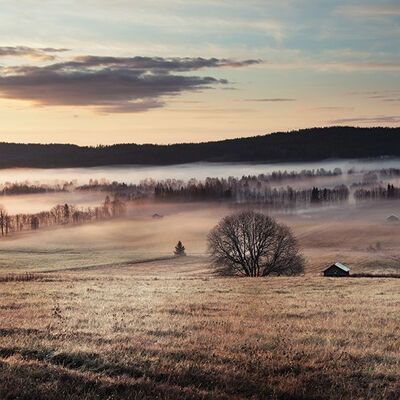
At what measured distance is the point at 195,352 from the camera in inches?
565

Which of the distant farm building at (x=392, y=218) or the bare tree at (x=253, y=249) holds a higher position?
the bare tree at (x=253, y=249)

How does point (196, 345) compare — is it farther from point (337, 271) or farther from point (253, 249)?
point (337, 271)

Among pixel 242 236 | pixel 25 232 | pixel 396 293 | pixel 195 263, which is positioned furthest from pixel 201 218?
pixel 396 293

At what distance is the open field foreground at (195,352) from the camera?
39.0 feet

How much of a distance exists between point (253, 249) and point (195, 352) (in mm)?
55637

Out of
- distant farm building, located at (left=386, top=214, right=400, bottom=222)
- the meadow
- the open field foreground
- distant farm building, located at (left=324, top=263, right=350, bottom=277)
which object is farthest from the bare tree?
distant farm building, located at (left=386, top=214, right=400, bottom=222)

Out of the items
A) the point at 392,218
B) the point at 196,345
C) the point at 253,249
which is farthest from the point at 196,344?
the point at 392,218

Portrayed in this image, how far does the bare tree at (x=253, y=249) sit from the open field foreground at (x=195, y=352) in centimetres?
4388

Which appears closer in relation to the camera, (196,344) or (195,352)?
(195,352)

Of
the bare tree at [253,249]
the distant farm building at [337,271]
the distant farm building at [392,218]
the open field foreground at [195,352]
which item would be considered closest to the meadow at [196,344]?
the open field foreground at [195,352]

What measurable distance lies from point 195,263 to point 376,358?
84341mm

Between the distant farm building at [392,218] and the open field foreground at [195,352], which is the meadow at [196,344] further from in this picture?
the distant farm building at [392,218]

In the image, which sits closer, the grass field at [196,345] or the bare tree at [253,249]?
the grass field at [196,345]

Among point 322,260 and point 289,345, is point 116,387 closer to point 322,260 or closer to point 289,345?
point 289,345
